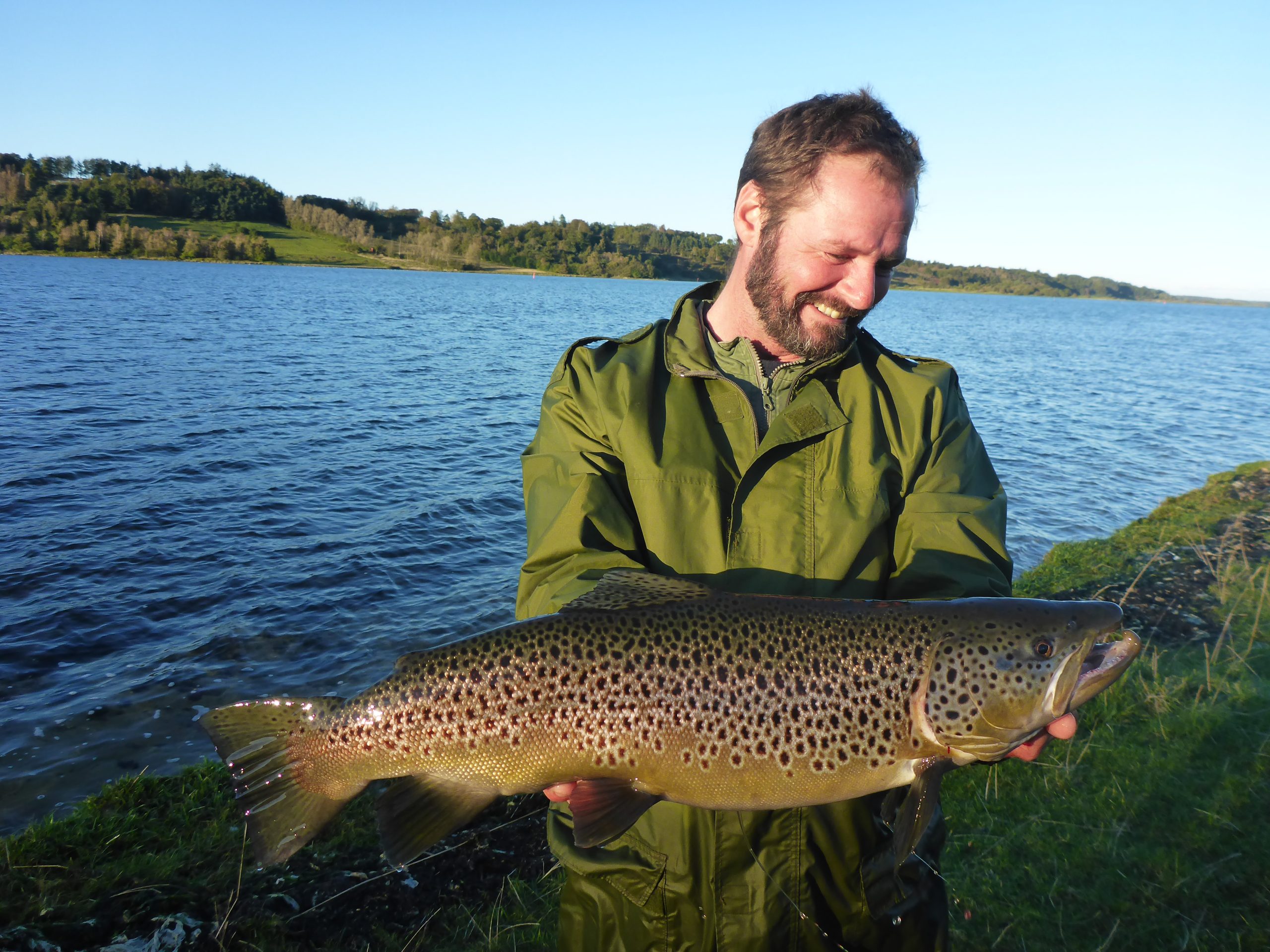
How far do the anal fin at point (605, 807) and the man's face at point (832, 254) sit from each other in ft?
6.10

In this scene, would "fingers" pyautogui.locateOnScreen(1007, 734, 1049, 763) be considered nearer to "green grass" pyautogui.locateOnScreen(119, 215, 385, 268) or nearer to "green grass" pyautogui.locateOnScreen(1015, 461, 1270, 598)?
"green grass" pyautogui.locateOnScreen(1015, 461, 1270, 598)

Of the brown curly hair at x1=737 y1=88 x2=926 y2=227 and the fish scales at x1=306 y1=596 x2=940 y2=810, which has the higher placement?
the brown curly hair at x1=737 y1=88 x2=926 y2=227

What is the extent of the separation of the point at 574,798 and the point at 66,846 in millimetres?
4198

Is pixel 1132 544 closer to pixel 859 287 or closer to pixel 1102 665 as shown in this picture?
pixel 1102 665

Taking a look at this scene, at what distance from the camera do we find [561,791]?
8.89 ft

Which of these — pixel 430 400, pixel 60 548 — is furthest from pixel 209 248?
pixel 60 548

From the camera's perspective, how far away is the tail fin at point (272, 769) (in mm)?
2793

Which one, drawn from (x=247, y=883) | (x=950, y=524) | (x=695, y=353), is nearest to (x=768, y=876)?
(x=950, y=524)

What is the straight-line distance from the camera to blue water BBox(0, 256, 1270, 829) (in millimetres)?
8547

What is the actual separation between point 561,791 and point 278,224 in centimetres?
17166

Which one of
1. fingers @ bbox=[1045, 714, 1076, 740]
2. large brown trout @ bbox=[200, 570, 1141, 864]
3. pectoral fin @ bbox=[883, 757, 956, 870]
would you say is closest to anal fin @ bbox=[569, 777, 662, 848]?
large brown trout @ bbox=[200, 570, 1141, 864]

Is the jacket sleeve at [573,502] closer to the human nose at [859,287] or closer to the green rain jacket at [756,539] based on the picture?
the green rain jacket at [756,539]

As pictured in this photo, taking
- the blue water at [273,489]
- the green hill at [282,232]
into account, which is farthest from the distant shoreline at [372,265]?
the blue water at [273,489]

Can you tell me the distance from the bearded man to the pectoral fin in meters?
0.27
